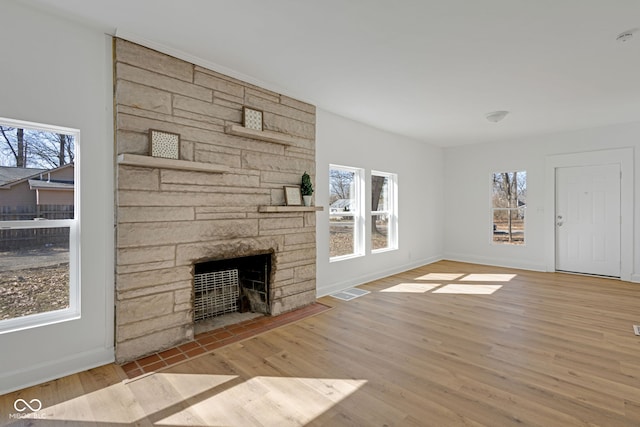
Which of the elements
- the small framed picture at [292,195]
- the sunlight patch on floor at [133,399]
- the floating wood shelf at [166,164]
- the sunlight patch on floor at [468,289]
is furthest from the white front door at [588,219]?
the sunlight patch on floor at [133,399]

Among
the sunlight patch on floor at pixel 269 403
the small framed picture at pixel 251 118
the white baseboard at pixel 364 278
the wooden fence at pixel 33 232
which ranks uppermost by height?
the small framed picture at pixel 251 118

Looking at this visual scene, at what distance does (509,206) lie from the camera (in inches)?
250

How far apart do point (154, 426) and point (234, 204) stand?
194 centimetres

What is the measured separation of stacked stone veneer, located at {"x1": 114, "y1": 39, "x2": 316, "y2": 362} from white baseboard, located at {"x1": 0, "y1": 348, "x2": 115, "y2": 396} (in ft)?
0.40

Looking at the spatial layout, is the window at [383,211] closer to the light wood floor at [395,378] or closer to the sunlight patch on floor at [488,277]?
the sunlight patch on floor at [488,277]

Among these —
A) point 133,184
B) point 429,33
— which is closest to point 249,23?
point 429,33

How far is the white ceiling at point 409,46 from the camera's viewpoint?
7.14 ft

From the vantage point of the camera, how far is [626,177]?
5094mm

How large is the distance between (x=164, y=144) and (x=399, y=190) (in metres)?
4.20

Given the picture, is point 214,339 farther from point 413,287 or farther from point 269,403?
point 413,287

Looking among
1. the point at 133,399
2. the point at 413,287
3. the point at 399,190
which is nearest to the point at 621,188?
the point at 399,190

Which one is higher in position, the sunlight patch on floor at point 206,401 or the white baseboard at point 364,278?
the white baseboard at point 364,278

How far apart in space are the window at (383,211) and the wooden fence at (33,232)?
13.6 feet

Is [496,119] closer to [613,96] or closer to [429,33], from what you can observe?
[613,96]
